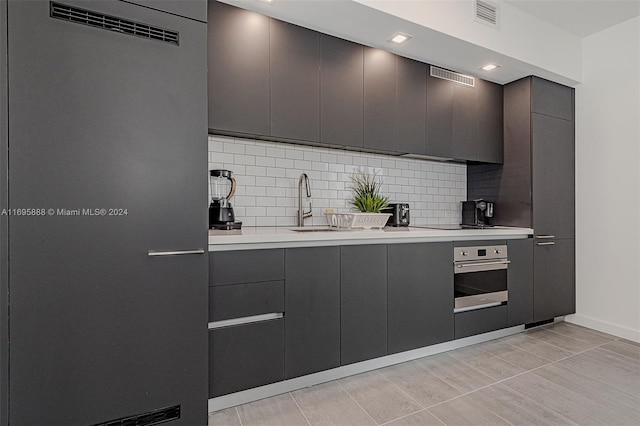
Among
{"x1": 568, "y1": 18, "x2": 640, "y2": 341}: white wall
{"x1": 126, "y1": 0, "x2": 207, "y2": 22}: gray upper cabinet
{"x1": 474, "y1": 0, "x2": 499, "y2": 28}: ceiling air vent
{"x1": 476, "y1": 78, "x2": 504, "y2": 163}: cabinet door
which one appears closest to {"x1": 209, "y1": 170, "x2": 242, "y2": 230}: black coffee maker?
{"x1": 126, "y1": 0, "x2": 207, "y2": 22}: gray upper cabinet

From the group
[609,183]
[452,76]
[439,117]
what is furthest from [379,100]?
[609,183]

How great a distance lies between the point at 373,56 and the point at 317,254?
5.26ft

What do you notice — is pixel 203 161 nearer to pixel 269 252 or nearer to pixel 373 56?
pixel 269 252

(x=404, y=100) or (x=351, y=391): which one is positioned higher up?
(x=404, y=100)

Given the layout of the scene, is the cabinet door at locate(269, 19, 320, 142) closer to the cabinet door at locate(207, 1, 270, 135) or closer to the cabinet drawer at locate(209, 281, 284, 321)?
the cabinet door at locate(207, 1, 270, 135)

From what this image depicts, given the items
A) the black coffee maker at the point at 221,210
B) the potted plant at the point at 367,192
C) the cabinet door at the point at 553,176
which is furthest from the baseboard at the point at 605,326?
the black coffee maker at the point at 221,210

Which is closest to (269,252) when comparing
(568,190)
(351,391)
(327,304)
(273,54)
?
(327,304)

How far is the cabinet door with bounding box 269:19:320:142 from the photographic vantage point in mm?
2273

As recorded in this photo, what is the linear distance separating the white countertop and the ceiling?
1.85 m

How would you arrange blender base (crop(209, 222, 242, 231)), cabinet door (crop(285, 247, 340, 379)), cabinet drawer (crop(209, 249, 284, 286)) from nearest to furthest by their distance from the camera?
1. cabinet drawer (crop(209, 249, 284, 286))
2. cabinet door (crop(285, 247, 340, 379))
3. blender base (crop(209, 222, 242, 231))

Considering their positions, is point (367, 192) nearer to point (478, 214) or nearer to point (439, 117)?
point (439, 117)

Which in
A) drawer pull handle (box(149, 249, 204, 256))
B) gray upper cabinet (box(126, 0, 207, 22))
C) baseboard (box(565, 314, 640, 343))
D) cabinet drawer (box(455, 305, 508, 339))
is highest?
gray upper cabinet (box(126, 0, 207, 22))

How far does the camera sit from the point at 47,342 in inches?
54.7

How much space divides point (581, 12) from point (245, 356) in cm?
372
